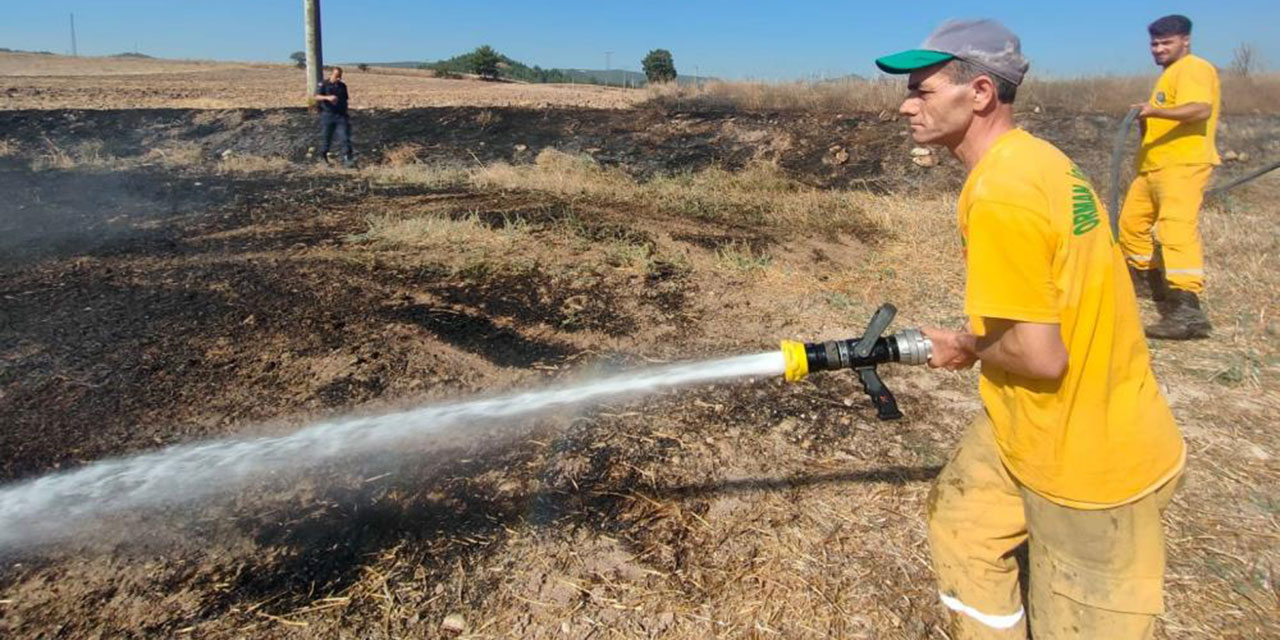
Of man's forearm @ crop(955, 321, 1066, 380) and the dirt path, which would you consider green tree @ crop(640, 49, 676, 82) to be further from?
man's forearm @ crop(955, 321, 1066, 380)

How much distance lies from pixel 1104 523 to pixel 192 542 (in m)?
2.78

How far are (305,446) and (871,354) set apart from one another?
8.12 feet

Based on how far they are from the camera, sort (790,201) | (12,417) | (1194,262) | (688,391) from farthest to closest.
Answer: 1. (790,201)
2. (1194,262)
3. (688,391)
4. (12,417)

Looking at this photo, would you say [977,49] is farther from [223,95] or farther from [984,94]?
[223,95]

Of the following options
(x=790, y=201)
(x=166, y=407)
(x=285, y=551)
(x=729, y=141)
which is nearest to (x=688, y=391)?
(x=285, y=551)

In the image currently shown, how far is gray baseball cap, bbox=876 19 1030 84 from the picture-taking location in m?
1.53

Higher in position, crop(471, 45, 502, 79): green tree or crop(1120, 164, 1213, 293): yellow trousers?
crop(471, 45, 502, 79): green tree

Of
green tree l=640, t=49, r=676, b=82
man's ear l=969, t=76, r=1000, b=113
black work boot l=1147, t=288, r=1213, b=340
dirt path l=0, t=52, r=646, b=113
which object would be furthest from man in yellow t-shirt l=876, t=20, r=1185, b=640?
green tree l=640, t=49, r=676, b=82

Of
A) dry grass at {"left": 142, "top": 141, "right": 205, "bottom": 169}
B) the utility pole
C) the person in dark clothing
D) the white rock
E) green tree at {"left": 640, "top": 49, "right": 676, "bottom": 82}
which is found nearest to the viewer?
the white rock

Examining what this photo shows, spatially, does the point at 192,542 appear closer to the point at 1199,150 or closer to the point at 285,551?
the point at 285,551

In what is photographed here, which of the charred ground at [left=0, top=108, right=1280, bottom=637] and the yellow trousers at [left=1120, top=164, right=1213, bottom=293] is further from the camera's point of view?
the yellow trousers at [left=1120, top=164, right=1213, bottom=293]

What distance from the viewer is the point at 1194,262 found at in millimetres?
4441

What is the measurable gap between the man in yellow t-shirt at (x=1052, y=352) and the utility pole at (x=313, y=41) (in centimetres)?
1548

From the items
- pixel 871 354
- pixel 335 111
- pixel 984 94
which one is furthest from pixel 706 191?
pixel 984 94
